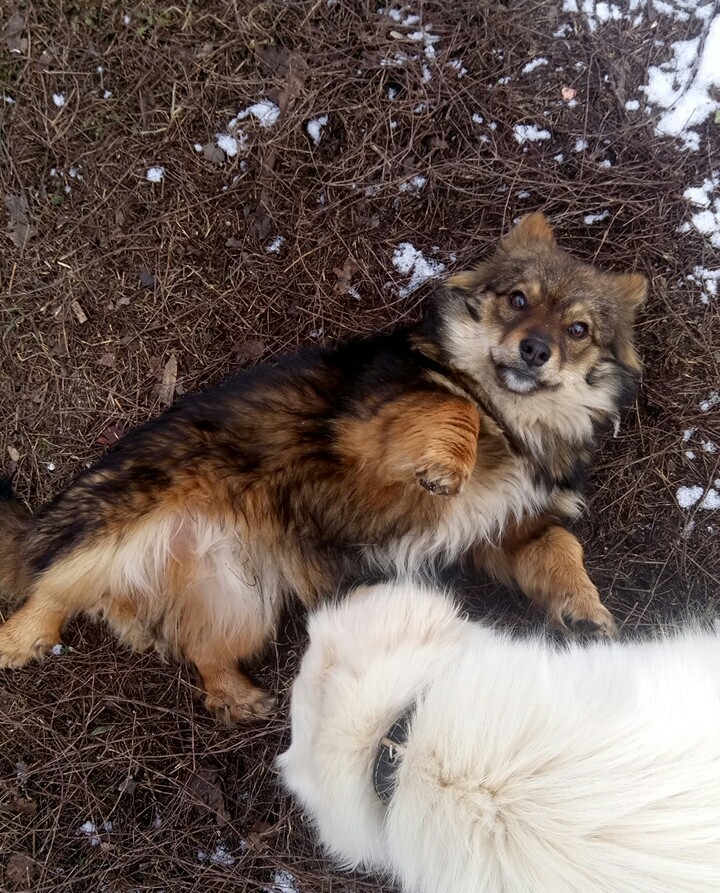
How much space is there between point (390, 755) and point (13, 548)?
2596 mm

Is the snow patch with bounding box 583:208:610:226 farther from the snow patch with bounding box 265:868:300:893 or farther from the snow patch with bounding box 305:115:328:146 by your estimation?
the snow patch with bounding box 265:868:300:893

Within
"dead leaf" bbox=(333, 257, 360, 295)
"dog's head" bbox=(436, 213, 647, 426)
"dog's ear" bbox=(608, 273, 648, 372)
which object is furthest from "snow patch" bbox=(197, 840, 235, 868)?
"dog's ear" bbox=(608, 273, 648, 372)

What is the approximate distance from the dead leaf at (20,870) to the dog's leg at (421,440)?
10.8ft

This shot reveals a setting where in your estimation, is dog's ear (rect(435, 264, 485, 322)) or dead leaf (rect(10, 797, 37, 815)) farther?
dead leaf (rect(10, 797, 37, 815))

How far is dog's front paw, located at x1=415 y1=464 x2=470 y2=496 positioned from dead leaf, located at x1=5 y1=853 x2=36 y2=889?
350cm

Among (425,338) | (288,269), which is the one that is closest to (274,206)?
(288,269)

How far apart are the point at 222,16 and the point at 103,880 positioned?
5514 mm

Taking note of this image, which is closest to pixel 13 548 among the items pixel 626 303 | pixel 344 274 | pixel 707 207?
pixel 344 274

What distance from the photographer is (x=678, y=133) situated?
3816 millimetres

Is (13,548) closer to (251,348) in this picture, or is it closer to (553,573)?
(251,348)

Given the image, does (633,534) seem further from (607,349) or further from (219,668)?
(219,668)

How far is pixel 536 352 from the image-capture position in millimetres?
2861

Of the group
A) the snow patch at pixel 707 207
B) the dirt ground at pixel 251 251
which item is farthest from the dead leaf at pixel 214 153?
the snow patch at pixel 707 207

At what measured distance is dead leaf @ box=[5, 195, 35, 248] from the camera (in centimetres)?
405
